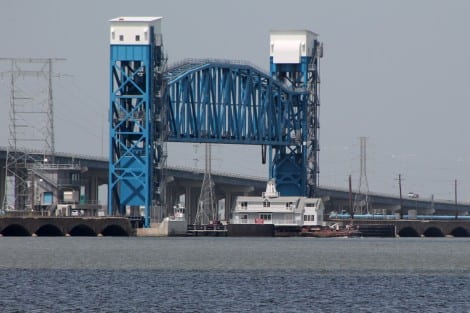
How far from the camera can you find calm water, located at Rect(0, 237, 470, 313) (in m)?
85.2

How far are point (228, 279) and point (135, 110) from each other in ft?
280

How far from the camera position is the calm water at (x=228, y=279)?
279 ft

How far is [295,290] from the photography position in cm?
9500

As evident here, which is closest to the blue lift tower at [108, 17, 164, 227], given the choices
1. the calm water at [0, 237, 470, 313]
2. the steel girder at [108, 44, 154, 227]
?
the steel girder at [108, 44, 154, 227]

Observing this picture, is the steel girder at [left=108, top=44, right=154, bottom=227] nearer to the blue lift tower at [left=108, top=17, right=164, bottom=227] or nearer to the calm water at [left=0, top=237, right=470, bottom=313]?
the blue lift tower at [left=108, top=17, right=164, bottom=227]

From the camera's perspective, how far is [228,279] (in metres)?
105

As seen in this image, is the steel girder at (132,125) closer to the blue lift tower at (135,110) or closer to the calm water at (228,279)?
the blue lift tower at (135,110)

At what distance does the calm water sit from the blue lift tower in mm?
27217

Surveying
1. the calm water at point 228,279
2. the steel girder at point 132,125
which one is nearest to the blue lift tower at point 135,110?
the steel girder at point 132,125

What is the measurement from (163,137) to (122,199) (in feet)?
29.2

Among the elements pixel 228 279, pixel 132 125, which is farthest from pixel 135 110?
pixel 228 279

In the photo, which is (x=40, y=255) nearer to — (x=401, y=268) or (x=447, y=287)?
(x=401, y=268)

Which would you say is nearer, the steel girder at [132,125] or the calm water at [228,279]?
the calm water at [228,279]

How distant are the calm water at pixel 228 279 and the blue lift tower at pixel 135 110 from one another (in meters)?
27.2
